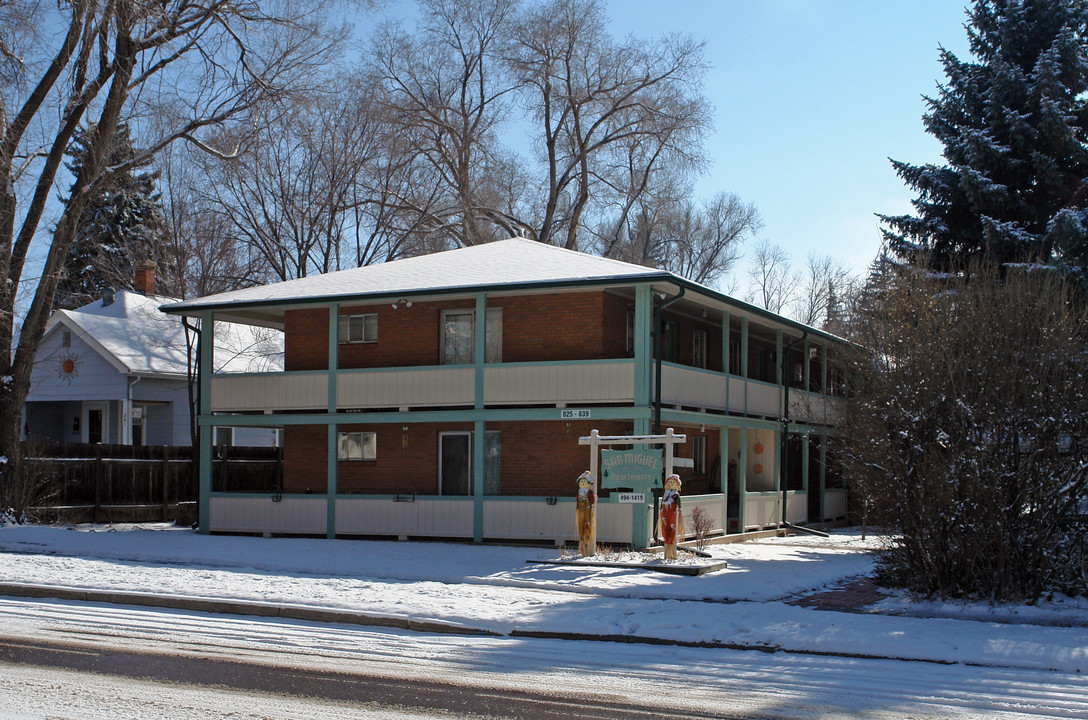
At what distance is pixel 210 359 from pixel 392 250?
820 inches

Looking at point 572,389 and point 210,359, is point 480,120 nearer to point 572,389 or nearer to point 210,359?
point 210,359

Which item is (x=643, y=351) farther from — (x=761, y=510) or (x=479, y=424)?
(x=761, y=510)

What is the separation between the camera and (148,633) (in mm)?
11234

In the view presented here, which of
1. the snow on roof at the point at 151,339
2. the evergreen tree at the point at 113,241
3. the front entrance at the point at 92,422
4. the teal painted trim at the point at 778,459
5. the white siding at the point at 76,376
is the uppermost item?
the evergreen tree at the point at 113,241

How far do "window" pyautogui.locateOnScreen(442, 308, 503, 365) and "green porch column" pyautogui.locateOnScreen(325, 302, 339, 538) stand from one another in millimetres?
2363

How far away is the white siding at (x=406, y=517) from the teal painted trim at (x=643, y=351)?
4.22m

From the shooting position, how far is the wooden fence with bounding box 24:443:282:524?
25.5 meters

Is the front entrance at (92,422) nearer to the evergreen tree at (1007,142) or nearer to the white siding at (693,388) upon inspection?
the white siding at (693,388)

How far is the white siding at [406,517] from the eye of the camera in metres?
21.7

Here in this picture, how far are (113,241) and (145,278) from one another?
35.1ft

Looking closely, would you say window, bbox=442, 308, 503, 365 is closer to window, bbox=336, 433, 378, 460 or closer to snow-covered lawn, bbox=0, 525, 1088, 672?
window, bbox=336, 433, 378, 460

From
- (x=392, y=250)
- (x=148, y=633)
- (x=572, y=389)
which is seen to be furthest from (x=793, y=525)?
(x=392, y=250)

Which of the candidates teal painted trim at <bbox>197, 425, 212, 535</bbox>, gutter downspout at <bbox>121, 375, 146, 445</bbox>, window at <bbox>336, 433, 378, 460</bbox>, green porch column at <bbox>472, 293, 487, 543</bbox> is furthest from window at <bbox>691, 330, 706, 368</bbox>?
gutter downspout at <bbox>121, 375, 146, 445</bbox>

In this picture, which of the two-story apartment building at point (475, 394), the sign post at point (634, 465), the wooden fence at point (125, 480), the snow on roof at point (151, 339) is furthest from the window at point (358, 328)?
the snow on roof at point (151, 339)
